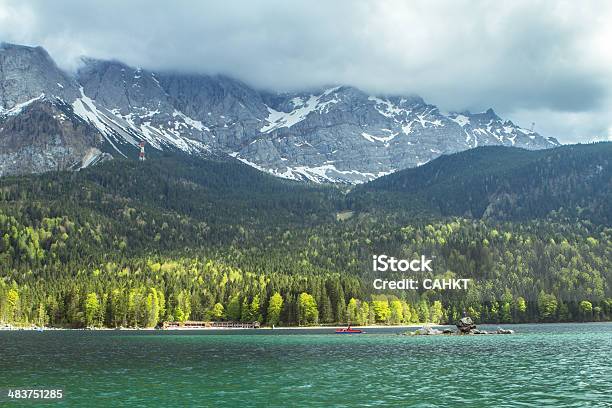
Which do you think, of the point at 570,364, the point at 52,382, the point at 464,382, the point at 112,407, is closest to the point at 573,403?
the point at 464,382

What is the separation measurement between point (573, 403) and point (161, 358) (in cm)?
6420

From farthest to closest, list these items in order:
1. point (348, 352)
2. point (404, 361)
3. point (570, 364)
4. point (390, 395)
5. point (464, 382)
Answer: point (348, 352) → point (404, 361) → point (570, 364) → point (464, 382) → point (390, 395)

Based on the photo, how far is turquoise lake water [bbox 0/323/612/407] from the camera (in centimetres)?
5666

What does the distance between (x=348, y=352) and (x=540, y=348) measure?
118ft

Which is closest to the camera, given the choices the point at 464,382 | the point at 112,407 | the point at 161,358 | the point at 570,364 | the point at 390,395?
the point at 112,407

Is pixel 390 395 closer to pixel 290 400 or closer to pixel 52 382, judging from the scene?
pixel 290 400

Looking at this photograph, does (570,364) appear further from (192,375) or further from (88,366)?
(88,366)

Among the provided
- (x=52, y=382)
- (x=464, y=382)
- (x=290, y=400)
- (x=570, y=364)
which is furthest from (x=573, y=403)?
(x=52, y=382)

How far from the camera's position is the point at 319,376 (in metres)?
73.8

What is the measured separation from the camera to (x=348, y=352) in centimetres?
11038

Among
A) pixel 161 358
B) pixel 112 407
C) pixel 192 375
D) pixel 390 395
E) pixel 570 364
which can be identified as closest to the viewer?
pixel 112 407

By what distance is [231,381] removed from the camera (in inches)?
2739

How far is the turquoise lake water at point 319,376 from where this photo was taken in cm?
5666

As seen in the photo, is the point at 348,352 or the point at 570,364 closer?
the point at 570,364
